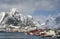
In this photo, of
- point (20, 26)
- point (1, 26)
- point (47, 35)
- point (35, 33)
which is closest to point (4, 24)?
point (1, 26)

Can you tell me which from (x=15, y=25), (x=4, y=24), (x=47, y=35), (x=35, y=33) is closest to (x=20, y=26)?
(x=15, y=25)

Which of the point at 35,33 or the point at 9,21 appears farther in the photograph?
the point at 9,21

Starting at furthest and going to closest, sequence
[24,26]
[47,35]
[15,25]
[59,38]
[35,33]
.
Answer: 1. [15,25]
2. [24,26]
3. [35,33]
4. [47,35]
5. [59,38]

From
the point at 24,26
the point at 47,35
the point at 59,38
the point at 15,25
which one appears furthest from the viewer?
the point at 15,25

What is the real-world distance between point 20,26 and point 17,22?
6325mm

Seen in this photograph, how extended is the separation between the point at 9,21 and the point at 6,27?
5.56 meters

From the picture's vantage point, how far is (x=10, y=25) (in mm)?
170250

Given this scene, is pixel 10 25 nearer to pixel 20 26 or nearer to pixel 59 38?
pixel 20 26

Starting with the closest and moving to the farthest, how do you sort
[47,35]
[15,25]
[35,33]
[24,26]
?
1. [47,35]
2. [35,33]
3. [24,26]
4. [15,25]

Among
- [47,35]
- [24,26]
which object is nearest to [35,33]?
[47,35]

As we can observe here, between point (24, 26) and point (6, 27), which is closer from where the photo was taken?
point (24, 26)

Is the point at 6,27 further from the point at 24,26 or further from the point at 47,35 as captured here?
the point at 47,35

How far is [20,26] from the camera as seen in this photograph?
163 metres

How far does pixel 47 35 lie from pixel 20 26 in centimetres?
9706
